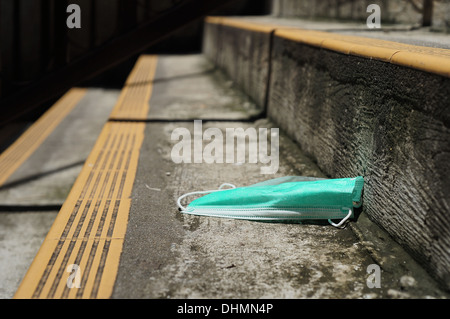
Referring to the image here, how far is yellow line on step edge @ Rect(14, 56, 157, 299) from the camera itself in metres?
2.40

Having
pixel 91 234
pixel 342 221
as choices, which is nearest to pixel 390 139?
pixel 342 221

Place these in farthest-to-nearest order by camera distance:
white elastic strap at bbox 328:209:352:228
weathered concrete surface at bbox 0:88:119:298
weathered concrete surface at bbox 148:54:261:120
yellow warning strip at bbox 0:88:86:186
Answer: yellow warning strip at bbox 0:88:86:186
weathered concrete surface at bbox 148:54:261:120
weathered concrete surface at bbox 0:88:119:298
white elastic strap at bbox 328:209:352:228

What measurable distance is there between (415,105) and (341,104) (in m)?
1.08

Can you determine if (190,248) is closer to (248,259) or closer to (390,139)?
(248,259)

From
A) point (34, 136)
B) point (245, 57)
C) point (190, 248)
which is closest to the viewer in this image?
point (190, 248)

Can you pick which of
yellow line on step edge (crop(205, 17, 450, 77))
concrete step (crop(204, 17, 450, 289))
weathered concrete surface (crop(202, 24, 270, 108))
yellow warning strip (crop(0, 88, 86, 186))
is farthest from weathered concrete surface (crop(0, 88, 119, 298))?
yellow line on step edge (crop(205, 17, 450, 77))

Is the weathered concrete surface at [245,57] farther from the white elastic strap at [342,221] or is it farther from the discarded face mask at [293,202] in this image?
the white elastic strap at [342,221]

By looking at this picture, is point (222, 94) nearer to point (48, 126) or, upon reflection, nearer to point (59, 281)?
point (48, 126)

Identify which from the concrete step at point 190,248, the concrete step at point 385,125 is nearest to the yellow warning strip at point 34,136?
the concrete step at point 190,248

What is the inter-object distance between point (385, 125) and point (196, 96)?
195 inches

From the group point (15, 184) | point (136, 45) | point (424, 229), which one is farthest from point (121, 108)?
point (424, 229)

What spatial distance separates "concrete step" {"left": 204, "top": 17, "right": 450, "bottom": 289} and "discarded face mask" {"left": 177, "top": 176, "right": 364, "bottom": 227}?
0.42 feet

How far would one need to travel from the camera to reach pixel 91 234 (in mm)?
2963

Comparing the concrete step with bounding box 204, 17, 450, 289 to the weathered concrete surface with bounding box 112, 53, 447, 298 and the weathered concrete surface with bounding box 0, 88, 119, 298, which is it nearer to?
the weathered concrete surface with bounding box 112, 53, 447, 298
